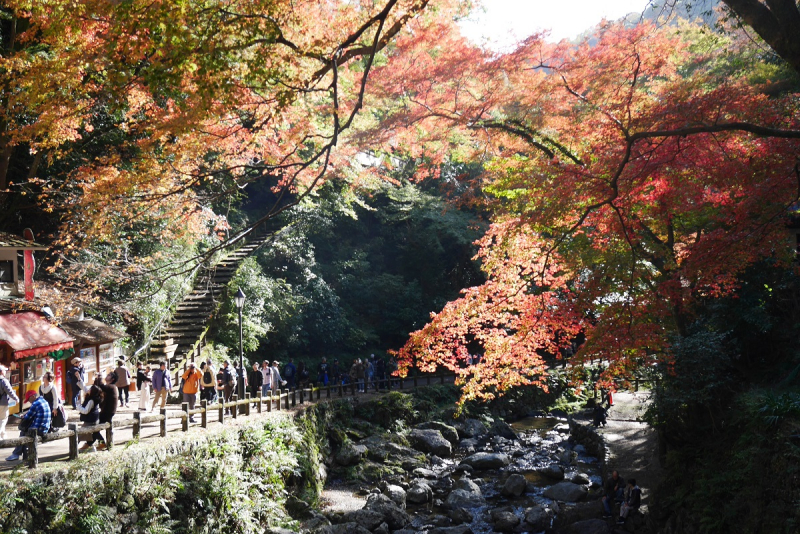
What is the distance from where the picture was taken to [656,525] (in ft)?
35.2

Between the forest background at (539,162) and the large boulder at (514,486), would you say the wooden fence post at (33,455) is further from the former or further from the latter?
the large boulder at (514,486)

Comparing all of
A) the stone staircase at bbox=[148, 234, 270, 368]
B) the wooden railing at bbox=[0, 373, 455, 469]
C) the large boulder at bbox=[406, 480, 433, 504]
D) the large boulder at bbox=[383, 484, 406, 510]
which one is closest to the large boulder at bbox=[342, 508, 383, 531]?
the large boulder at bbox=[383, 484, 406, 510]

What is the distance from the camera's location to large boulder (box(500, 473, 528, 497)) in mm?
14518

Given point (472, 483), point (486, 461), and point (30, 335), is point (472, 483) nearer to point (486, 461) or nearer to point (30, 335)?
point (486, 461)

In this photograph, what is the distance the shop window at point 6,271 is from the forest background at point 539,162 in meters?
1.27

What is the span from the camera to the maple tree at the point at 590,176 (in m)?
8.56

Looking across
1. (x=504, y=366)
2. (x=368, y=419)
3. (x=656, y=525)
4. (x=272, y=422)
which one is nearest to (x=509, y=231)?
(x=504, y=366)

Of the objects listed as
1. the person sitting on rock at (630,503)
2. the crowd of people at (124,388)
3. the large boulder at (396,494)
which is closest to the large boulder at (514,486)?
the large boulder at (396,494)

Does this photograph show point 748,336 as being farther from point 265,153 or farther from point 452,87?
point 265,153

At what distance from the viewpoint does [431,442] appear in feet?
60.7

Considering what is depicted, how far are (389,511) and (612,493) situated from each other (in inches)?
194

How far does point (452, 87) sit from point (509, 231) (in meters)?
3.69

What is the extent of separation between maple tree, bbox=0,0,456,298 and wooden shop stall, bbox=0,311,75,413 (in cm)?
160

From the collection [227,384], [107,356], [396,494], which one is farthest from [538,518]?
[107,356]
